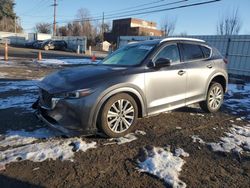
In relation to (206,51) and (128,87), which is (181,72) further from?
(128,87)

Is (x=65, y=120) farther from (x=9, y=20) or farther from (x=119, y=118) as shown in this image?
(x=9, y=20)

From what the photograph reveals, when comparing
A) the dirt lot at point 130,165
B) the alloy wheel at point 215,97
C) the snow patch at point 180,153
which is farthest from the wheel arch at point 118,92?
the alloy wheel at point 215,97

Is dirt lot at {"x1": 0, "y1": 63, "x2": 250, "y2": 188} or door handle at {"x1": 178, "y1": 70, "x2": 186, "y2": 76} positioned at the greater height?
door handle at {"x1": 178, "y1": 70, "x2": 186, "y2": 76}

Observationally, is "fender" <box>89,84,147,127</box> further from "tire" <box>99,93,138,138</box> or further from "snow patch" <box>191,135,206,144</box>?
"snow patch" <box>191,135,206,144</box>

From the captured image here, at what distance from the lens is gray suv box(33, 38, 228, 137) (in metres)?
4.08

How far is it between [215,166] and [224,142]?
3.25 ft

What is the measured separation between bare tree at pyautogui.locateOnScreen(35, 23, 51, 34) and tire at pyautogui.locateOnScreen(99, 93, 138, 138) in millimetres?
84680

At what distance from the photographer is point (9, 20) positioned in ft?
241

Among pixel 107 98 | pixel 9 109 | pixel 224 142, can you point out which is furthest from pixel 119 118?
pixel 9 109

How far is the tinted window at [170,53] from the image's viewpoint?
5.13 meters

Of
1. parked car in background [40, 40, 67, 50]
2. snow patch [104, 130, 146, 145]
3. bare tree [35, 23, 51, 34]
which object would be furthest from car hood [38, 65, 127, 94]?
bare tree [35, 23, 51, 34]

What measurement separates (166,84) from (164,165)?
1.86 metres

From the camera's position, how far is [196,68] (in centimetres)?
566

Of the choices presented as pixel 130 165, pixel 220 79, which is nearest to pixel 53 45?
pixel 220 79
